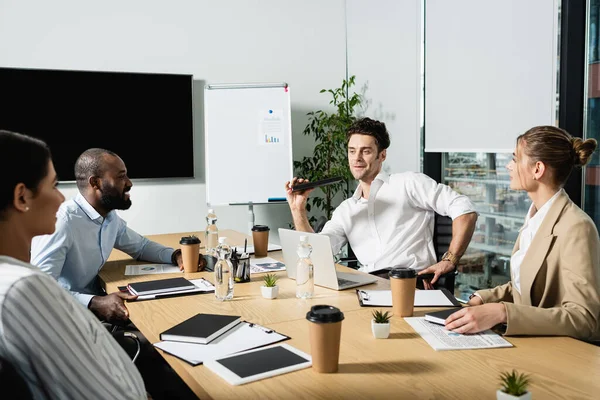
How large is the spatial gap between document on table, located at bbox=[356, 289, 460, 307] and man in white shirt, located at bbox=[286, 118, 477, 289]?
0.85 m

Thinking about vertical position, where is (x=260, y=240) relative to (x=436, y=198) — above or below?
below

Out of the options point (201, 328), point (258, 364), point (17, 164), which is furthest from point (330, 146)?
point (17, 164)

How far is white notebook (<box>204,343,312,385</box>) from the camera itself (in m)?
1.29

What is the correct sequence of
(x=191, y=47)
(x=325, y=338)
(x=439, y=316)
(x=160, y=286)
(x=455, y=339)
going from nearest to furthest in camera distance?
1. (x=325, y=338)
2. (x=455, y=339)
3. (x=439, y=316)
4. (x=160, y=286)
5. (x=191, y=47)

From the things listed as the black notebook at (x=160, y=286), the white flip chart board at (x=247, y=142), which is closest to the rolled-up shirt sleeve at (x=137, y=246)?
the black notebook at (x=160, y=286)

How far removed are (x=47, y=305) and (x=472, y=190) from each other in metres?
3.68

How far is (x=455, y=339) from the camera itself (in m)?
1.51

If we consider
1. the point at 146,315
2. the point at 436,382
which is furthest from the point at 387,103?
the point at 436,382

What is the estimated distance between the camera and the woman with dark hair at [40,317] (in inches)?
38.5

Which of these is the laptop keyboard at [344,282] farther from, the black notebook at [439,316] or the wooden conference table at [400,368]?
the black notebook at [439,316]

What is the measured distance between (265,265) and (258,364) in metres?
1.26

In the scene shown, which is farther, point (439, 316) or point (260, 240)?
point (260, 240)

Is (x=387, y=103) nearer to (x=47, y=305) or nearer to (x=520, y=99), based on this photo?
(x=520, y=99)

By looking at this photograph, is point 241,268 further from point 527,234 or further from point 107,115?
point 107,115
